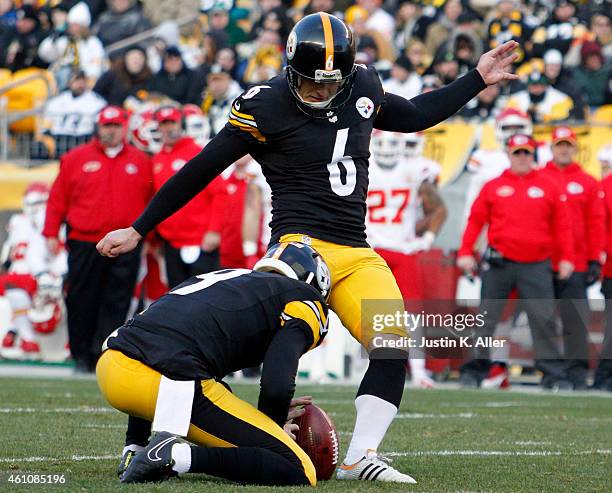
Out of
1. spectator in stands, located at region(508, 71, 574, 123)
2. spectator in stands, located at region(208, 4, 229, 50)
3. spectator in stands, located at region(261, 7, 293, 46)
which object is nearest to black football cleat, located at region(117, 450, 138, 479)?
spectator in stands, located at region(508, 71, 574, 123)

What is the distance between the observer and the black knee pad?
5316mm

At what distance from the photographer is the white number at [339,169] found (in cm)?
560

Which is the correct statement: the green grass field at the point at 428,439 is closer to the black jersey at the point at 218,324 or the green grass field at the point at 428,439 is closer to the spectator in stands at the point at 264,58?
the black jersey at the point at 218,324

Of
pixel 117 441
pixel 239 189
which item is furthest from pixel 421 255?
pixel 117 441

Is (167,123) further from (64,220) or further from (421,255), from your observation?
(421,255)

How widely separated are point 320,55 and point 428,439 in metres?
2.38

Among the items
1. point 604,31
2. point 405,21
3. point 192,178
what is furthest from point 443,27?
point 192,178

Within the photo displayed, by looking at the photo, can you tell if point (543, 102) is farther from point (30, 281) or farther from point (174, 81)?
point (30, 281)

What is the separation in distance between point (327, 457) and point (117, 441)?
1.49 m

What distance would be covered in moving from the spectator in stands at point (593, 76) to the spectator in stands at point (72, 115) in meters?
5.37

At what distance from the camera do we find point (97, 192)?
11445 mm

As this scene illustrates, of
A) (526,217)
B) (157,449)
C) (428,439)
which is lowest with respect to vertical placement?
(428,439)

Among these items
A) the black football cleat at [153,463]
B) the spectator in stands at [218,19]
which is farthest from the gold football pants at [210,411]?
the spectator in stands at [218,19]

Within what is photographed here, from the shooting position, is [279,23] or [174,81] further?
[279,23]
